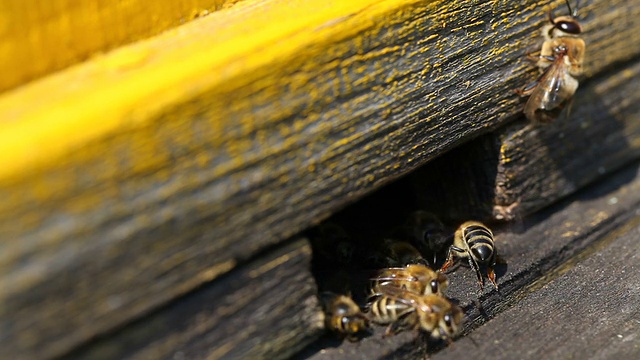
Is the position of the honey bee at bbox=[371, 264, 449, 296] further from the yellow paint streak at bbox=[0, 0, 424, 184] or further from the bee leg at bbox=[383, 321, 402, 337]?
the yellow paint streak at bbox=[0, 0, 424, 184]

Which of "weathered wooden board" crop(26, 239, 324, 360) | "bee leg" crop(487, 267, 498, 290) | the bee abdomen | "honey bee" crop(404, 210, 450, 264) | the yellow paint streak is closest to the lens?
the yellow paint streak

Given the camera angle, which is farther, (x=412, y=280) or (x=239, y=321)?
(x=412, y=280)

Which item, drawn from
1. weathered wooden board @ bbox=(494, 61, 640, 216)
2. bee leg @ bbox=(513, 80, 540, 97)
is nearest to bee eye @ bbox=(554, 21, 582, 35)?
bee leg @ bbox=(513, 80, 540, 97)

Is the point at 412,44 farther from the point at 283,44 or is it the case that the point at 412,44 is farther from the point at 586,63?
the point at 586,63

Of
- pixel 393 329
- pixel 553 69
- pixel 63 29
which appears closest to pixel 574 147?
pixel 553 69

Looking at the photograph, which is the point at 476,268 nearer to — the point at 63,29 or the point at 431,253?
the point at 431,253

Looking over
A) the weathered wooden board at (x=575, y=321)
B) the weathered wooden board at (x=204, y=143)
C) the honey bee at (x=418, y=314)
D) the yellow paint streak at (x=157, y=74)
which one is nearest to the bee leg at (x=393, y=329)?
the honey bee at (x=418, y=314)
